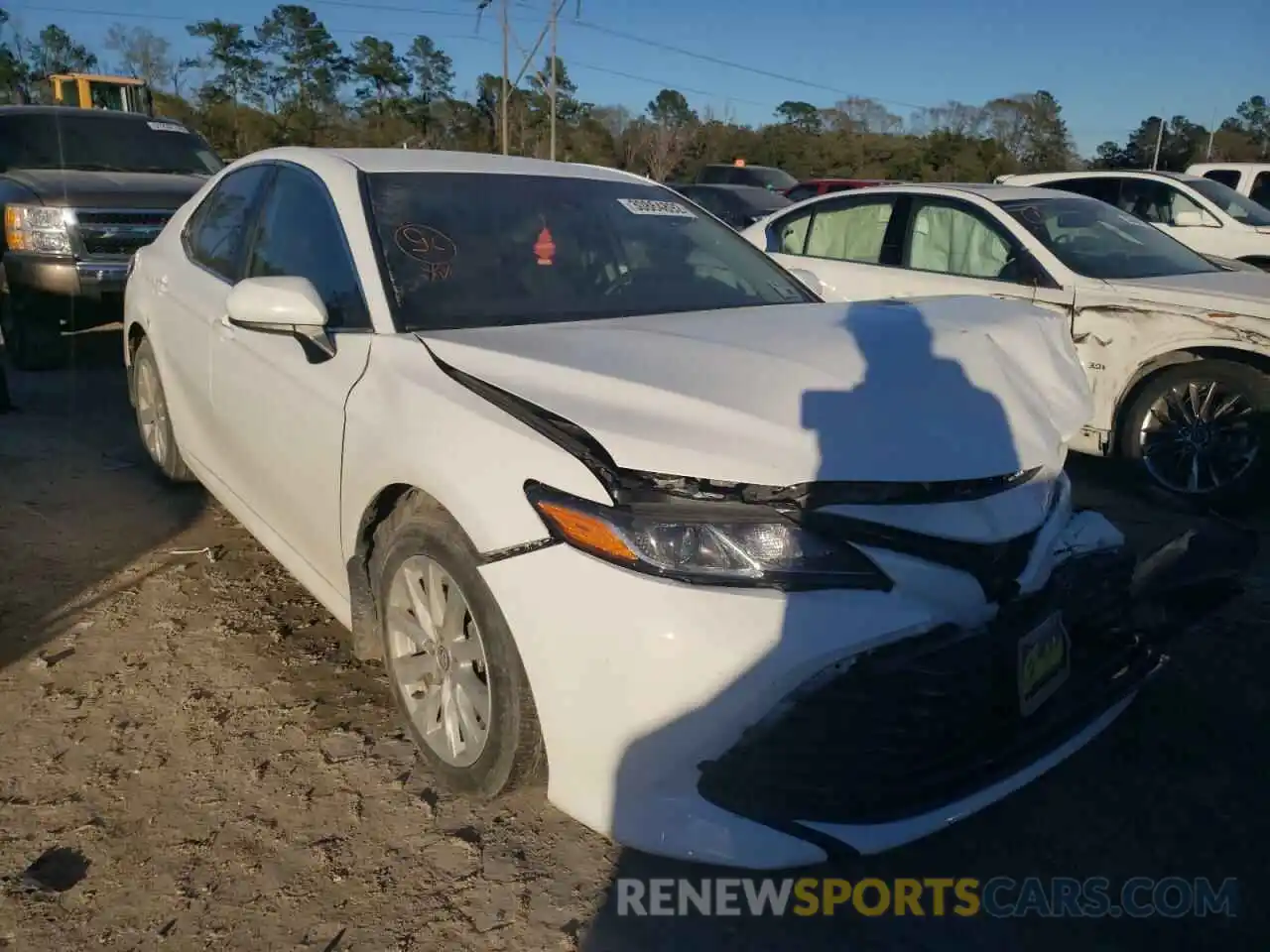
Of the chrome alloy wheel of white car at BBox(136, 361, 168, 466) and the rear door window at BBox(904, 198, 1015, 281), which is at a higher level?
the rear door window at BBox(904, 198, 1015, 281)

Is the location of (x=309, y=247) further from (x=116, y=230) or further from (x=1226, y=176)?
(x=1226, y=176)

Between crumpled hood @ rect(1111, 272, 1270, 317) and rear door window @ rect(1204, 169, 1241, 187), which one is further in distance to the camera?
rear door window @ rect(1204, 169, 1241, 187)

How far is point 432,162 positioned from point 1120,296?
3645 millimetres

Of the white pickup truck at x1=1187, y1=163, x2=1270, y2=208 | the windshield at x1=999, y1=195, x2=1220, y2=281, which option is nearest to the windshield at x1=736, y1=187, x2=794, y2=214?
the white pickup truck at x1=1187, y1=163, x2=1270, y2=208

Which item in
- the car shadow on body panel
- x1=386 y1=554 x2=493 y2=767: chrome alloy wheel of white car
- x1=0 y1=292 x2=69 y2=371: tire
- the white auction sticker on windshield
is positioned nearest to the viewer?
the car shadow on body panel

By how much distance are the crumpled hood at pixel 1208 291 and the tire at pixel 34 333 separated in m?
7.05

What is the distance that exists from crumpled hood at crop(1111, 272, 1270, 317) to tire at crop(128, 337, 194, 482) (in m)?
4.72

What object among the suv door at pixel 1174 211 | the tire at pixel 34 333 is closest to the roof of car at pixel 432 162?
the tire at pixel 34 333

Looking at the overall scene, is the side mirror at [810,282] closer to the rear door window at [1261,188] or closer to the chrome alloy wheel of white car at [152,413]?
the chrome alloy wheel of white car at [152,413]

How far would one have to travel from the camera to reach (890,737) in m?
2.02

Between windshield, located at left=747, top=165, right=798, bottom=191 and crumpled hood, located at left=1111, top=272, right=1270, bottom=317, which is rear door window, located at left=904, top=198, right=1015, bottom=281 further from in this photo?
windshield, located at left=747, top=165, right=798, bottom=191

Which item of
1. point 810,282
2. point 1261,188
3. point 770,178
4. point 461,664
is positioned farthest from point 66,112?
point 770,178

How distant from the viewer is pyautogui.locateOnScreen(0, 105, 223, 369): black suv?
274 inches

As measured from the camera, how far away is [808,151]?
48000 millimetres
